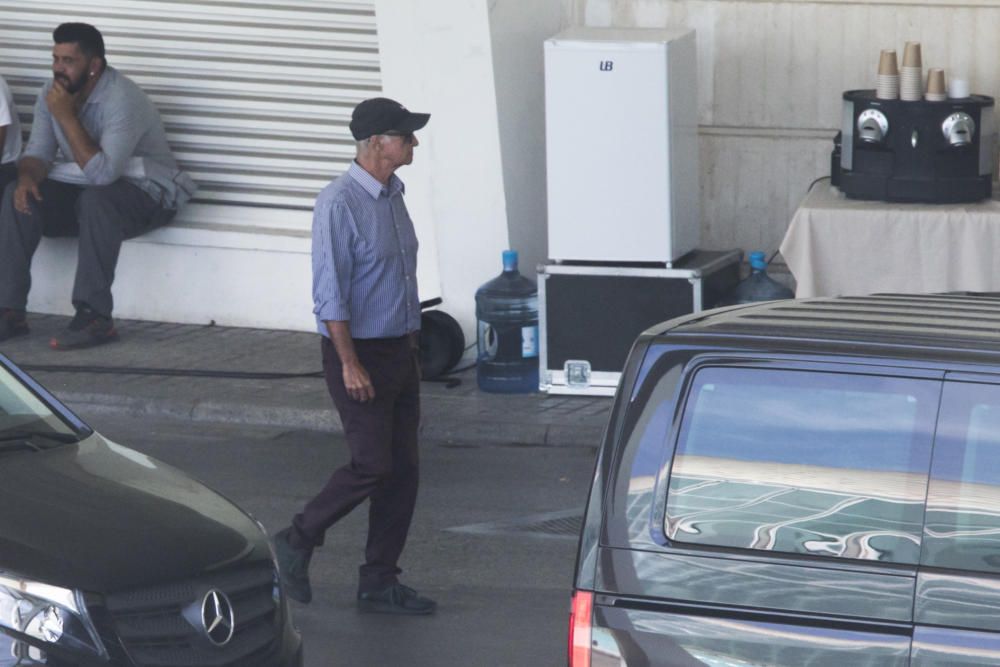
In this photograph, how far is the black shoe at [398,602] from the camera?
265 inches

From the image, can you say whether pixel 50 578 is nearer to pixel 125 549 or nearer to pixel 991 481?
pixel 125 549

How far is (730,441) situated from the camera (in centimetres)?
386

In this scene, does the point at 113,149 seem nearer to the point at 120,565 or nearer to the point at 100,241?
the point at 100,241

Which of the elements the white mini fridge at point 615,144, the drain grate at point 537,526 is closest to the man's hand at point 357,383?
the drain grate at point 537,526

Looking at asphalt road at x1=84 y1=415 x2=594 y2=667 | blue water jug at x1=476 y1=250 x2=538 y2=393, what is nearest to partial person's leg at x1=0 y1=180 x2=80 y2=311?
asphalt road at x1=84 y1=415 x2=594 y2=667

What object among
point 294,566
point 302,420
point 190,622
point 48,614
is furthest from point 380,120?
point 302,420

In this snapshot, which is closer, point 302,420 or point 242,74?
point 302,420

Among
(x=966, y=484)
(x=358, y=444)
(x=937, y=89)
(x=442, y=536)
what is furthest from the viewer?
(x=937, y=89)

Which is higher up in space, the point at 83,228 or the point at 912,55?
the point at 912,55

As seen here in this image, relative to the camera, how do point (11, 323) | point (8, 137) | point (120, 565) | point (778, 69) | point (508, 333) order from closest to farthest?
point (120, 565)
point (508, 333)
point (778, 69)
point (11, 323)
point (8, 137)

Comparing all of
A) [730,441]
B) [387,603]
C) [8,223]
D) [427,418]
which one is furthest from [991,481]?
[8,223]

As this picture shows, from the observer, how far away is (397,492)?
6695 millimetres

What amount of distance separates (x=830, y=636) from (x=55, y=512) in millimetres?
2359

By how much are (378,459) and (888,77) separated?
15.4ft
